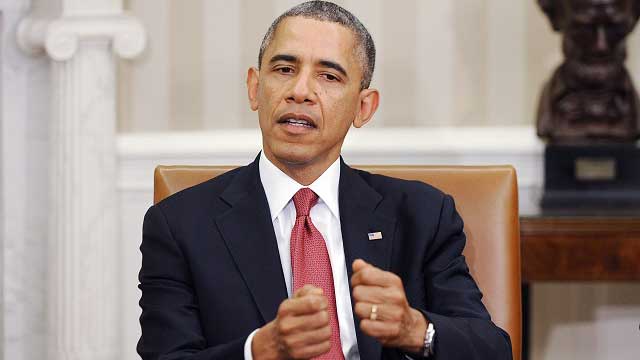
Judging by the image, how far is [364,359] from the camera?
1918 millimetres

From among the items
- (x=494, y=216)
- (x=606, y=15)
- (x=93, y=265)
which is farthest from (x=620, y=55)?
(x=93, y=265)

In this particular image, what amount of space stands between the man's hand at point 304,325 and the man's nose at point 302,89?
18.2 inches

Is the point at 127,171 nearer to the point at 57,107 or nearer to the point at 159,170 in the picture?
the point at 57,107

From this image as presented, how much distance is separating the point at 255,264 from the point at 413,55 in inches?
59.0

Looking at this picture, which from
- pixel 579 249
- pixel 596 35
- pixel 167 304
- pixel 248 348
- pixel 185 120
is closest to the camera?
pixel 248 348

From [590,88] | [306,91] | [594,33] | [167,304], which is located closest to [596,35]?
[594,33]

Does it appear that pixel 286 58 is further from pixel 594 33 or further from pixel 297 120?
pixel 594 33

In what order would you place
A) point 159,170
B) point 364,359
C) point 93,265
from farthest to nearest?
point 93,265
point 159,170
point 364,359

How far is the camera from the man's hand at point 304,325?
1.64 meters

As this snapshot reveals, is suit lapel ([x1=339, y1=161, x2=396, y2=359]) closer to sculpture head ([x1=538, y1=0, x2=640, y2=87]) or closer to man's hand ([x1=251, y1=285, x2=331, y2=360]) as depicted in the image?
man's hand ([x1=251, y1=285, x2=331, y2=360])

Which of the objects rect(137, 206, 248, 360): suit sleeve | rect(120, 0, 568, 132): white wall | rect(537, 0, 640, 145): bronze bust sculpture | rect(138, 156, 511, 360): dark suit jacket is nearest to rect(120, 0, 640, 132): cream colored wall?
rect(120, 0, 568, 132): white wall

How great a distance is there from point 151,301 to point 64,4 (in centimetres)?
168

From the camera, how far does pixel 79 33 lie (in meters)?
3.27

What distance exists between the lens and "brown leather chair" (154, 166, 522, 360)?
6.97ft
